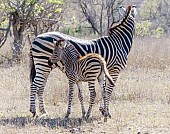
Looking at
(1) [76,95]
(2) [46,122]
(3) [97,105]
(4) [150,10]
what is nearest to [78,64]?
(2) [46,122]

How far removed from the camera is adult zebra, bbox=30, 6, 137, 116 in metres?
7.54

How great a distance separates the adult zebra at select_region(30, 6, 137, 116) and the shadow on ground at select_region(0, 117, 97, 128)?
0.41 meters

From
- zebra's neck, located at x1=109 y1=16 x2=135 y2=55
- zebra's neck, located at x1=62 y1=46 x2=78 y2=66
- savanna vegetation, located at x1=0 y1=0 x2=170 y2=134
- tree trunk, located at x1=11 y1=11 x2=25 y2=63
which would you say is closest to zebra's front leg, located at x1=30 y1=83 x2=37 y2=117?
savanna vegetation, located at x1=0 y1=0 x2=170 y2=134

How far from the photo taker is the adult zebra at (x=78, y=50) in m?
7.54

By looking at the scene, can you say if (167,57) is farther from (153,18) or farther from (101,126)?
(153,18)

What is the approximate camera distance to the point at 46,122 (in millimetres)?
6977

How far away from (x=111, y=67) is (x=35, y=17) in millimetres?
8646

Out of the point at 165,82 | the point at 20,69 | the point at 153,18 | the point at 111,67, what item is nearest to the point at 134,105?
the point at 111,67

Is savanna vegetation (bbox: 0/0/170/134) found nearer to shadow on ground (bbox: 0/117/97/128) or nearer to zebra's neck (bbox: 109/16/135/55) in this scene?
shadow on ground (bbox: 0/117/97/128)

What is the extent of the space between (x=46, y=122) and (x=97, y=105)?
1.81m

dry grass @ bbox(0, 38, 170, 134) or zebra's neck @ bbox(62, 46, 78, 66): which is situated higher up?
zebra's neck @ bbox(62, 46, 78, 66)

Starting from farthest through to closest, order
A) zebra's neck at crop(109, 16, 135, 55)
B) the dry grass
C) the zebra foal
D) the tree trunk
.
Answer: the tree trunk < zebra's neck at crop(109, 16, 135, 55) < the zebra foal < the dry grass

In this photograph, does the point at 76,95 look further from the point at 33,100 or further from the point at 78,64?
the point at 78,64

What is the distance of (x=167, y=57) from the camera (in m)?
14.6
